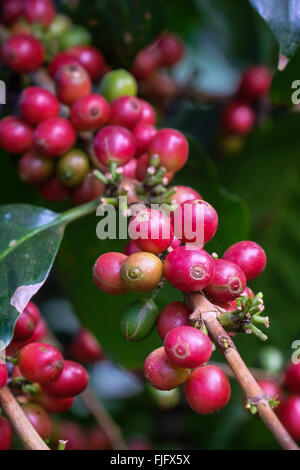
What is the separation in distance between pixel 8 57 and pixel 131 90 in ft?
0.94

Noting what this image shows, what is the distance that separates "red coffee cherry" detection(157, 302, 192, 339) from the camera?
2.52 ft

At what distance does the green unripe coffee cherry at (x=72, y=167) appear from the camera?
1087 mm

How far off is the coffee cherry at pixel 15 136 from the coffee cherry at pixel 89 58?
231mm

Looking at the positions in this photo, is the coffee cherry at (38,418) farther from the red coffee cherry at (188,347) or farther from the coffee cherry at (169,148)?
the coffee cherry at (169,148)

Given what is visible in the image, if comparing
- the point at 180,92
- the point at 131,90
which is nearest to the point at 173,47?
the point at 180,92

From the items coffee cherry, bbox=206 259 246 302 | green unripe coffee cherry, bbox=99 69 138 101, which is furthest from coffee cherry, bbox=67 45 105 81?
coffee cherry, bbox=206 259 246 302

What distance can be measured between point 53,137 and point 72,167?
71mm

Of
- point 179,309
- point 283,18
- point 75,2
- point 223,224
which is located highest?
point 283,18

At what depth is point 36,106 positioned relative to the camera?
1078mm

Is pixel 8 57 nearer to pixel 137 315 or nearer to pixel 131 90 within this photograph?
pixel 131 90

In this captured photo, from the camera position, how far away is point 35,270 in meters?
0.93

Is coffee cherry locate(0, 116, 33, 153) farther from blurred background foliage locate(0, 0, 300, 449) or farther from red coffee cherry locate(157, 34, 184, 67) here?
red coffee cherry locate(157, 34, 184, 67)

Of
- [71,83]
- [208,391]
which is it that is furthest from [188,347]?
[71,83]

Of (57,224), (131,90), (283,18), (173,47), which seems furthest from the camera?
(173,47)
